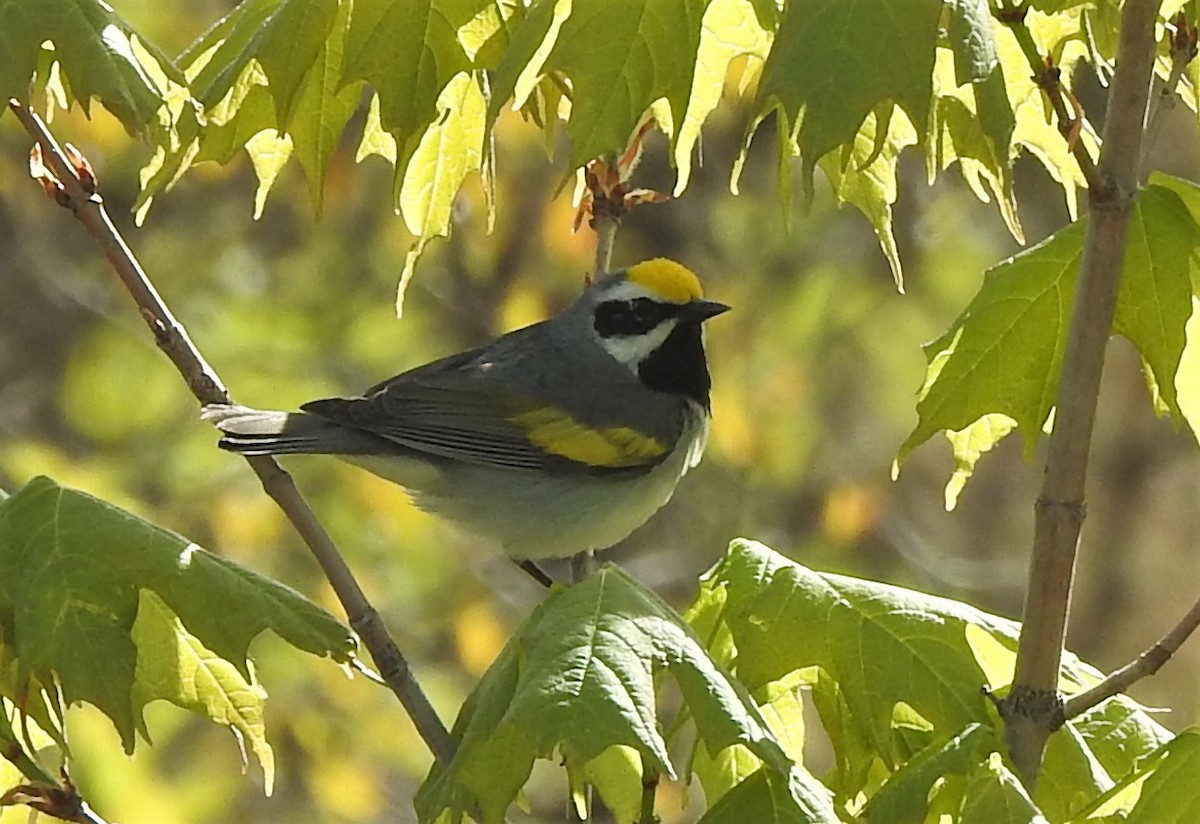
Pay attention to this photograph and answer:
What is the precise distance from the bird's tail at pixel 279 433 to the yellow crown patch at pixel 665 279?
59 centimetres

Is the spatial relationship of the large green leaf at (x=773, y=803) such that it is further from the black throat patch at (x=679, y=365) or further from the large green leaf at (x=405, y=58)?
the black throat patch at (x=679, y=365)

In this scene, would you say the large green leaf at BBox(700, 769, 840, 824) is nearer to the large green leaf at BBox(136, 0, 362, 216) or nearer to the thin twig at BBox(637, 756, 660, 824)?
the thin twig at BBox(637, 756, 660, 824)

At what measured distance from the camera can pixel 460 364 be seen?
3010 millimetres

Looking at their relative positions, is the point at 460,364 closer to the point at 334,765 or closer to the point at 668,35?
the point at 668,35

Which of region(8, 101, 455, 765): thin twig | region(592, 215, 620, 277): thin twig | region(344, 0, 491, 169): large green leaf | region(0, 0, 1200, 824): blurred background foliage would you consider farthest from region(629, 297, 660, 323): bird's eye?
region(0, 0, 1200, 824): blurred background foliage

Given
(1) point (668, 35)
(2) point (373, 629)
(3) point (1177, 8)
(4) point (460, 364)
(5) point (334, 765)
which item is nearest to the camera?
(1) point (668, 35)

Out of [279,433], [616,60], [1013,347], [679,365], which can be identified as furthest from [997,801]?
[679,365]

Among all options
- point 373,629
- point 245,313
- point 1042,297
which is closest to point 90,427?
point 245,313

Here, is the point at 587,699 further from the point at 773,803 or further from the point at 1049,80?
the point at 1049,80

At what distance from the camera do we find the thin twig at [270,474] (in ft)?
5.71

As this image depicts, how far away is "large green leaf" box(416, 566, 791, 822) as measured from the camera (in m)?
1.27

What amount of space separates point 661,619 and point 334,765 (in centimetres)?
429

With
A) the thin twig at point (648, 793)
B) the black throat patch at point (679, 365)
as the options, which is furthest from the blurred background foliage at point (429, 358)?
the thin twig at point (648, 793)

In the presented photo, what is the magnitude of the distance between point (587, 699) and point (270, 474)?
80 centimetres
